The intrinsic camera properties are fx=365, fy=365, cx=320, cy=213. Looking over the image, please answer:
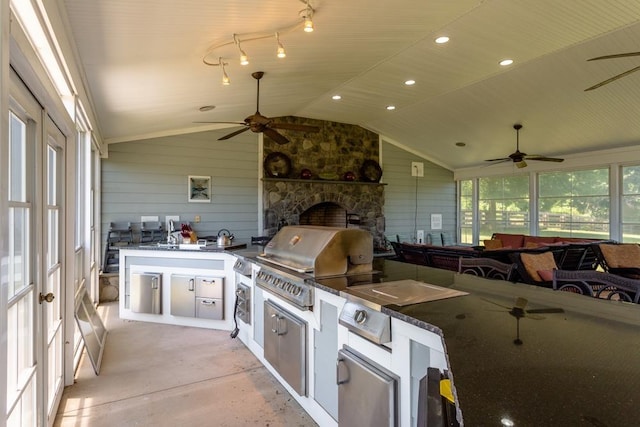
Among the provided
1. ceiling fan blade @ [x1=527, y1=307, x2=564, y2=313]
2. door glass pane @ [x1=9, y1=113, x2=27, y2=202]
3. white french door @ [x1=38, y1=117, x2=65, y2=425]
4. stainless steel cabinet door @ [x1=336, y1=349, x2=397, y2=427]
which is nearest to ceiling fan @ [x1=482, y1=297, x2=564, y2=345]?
ceiling fan blade @ [x1=527, y1=307, x2=564, y2=313]

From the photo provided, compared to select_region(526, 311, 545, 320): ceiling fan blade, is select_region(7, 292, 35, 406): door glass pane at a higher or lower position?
lower

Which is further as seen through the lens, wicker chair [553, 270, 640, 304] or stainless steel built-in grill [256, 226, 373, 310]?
stainless steel built-in grill [256, 226, 373, 310]

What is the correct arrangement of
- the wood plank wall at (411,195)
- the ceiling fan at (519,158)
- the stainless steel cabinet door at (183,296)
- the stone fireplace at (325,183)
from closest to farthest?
the stainless steel cabinet door at (183,296) → the ceiling fan at (519,158) → the stone fireplace at (325,183) → the wood plank wall at (411,195)

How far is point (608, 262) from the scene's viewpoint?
17.0 ft

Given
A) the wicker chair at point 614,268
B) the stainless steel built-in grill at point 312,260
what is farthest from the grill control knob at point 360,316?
the wicker chair at point 614,268

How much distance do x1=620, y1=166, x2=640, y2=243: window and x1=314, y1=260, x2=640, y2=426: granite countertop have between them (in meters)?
6.64

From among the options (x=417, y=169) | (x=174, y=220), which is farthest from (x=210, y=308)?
(x=417, y=169)

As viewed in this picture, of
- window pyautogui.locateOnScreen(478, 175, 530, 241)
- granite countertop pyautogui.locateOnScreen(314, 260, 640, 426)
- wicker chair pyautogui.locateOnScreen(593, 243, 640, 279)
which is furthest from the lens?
window pyautogui.locateOnScreen(478, 175, 530, 241)

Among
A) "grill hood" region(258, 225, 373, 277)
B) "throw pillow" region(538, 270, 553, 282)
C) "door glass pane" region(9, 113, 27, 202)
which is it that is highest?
"door glass pane" region(9, 113, 27, 202)

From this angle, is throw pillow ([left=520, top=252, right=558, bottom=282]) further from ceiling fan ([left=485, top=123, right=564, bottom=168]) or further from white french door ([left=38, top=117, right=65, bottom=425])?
white french door ([left=38, top=117, right=65, bottom=425])

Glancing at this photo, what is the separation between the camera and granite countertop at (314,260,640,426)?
0.75 metres

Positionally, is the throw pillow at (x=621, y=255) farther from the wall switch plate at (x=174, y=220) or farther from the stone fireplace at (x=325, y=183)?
the wall switch plate at (x=174, y=220)

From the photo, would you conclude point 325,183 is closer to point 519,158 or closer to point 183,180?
point 183,180

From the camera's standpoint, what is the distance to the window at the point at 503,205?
853 centimetres
